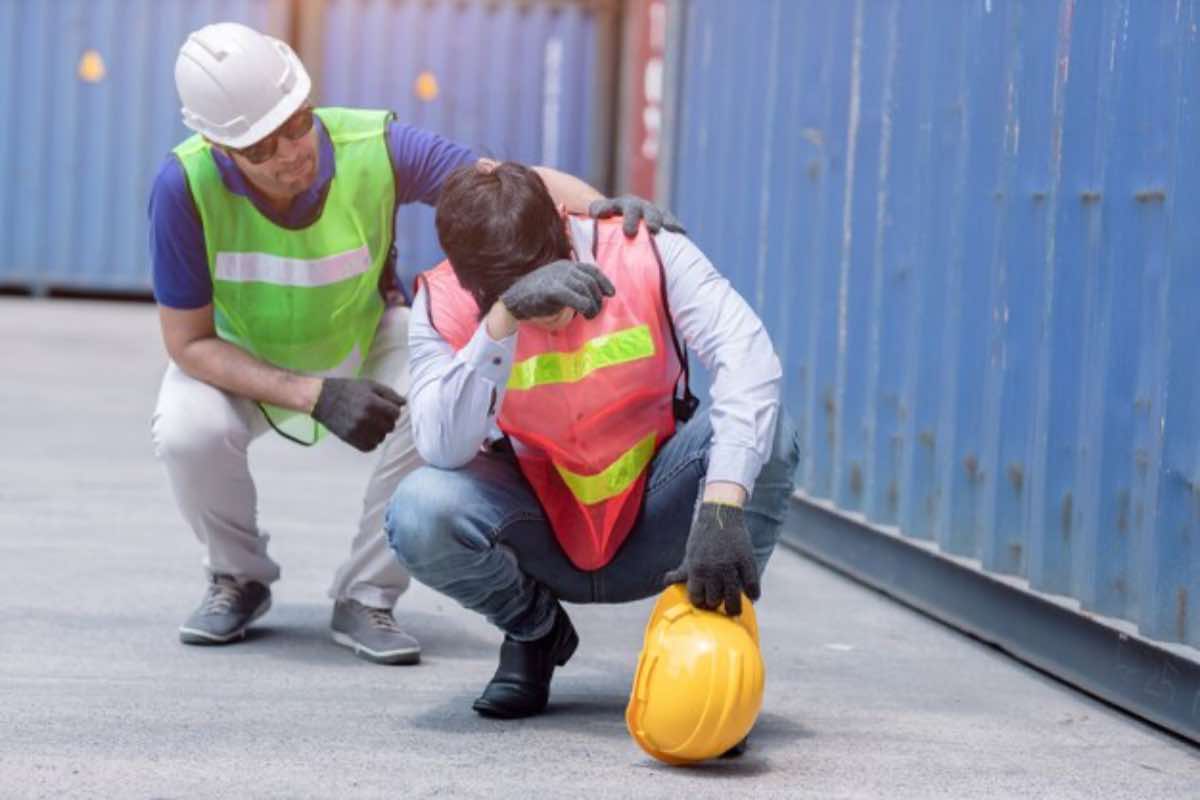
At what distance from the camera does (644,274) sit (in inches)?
152

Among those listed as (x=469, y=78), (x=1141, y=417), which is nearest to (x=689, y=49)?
(x=1141, y=417)

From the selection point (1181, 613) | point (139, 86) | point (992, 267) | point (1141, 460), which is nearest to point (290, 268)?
point (992, 267)

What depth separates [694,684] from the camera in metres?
3.53

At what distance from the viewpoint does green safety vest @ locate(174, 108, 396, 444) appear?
450cm

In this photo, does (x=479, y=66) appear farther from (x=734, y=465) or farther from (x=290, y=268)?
(x=734, y=465)

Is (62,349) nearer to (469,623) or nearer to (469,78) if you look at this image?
(469,78)

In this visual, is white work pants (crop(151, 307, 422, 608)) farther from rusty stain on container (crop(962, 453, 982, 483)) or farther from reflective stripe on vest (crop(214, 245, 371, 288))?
rusty stain on container (crop(962, 453, 982, 483))

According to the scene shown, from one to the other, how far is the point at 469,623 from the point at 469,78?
1196cm

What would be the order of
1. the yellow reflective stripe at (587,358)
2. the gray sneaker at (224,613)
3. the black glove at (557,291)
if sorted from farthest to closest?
the gray sneaker at (224,613), the yellow reflective stripe at (587,358), the black glove at (557,291)

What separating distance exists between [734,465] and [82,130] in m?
13.8

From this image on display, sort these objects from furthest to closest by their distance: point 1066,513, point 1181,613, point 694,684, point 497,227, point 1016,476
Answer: point 1016,476, point 1066,513, point 1181,613, point 497,227, point 694,684

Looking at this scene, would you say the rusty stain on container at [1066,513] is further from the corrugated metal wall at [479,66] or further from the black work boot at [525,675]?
the corrugated metal wall at [479,66]

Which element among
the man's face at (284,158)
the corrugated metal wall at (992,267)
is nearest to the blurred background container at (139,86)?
the corrugated metal wall at (992,267)

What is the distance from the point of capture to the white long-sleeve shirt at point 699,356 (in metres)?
3.68
